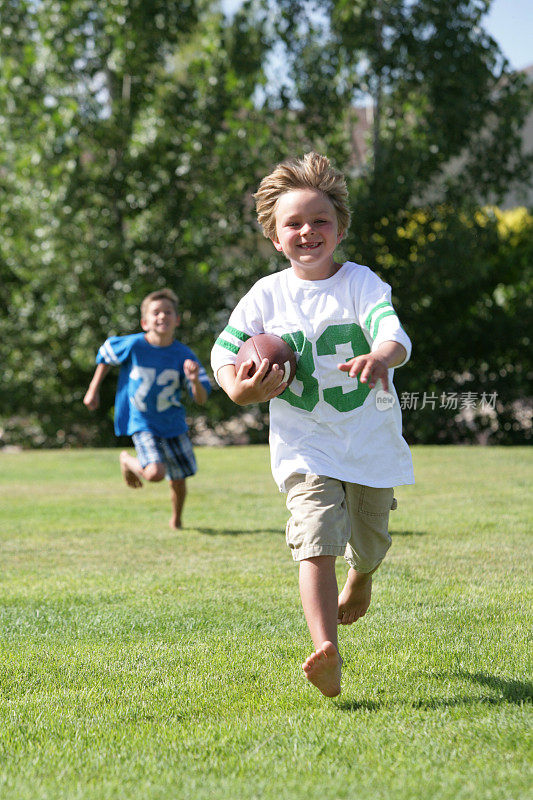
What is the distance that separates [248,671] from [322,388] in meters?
1.16

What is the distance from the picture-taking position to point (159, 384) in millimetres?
7770

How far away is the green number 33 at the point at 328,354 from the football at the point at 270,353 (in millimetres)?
56

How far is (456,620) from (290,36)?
14.2 metres

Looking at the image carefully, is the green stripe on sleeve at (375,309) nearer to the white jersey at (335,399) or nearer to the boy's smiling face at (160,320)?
the white jersey at (335,399)

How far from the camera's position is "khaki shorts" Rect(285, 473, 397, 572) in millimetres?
3426

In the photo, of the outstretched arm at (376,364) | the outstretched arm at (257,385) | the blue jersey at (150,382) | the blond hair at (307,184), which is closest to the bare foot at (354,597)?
the outstretched arm at (257,385)

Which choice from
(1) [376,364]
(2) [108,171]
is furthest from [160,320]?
(2) [108,171]

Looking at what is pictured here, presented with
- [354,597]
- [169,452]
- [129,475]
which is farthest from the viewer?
[129,475]

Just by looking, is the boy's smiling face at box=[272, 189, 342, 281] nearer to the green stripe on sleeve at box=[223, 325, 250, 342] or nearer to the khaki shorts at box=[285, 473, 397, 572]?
the green stripe on sleeve at box=[223, 325, 250, 342]

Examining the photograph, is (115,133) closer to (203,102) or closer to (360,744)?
(203,102)

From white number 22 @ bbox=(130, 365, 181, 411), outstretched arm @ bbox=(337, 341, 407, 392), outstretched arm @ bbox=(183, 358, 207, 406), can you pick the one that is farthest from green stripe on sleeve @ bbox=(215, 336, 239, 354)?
white number 22 @ bbox=(130, 365, 181, 411)

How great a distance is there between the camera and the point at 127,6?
1605 cm

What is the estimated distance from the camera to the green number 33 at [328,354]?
361cm

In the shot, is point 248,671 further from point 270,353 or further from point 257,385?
point 270,353
